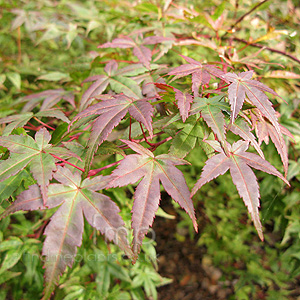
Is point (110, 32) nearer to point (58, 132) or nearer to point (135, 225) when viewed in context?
point (58, 132)

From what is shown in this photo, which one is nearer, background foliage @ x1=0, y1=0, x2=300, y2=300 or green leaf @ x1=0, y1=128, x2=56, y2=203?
green leaf @ x1=0, y1=128, x2=56, y2=203

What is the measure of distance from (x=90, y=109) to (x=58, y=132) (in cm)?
20

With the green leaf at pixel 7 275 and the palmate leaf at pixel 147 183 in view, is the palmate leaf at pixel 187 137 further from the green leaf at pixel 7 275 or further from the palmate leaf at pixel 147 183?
the green leaf at pixel 7 275

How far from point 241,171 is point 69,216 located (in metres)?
0.47

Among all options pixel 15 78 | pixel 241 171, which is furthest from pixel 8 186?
pixel 15 78

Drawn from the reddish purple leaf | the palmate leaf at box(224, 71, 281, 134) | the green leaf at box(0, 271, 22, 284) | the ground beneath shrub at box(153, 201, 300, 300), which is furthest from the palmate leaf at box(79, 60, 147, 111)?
the ground beneath shrub at box(153, 201, 300, 300)

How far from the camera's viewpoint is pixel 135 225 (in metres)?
0.64

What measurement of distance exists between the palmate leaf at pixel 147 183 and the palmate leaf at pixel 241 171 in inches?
2.1

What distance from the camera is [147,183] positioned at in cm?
70

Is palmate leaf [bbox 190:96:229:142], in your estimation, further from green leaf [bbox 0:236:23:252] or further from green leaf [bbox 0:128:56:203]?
green leaf [bbox 0:236:23:252]

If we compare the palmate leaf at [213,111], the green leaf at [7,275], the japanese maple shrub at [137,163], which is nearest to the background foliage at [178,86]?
the green leaf at [7,275]

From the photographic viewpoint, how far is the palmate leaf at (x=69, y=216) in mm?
592

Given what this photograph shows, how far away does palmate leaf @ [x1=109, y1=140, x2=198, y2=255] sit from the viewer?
644 millimetres

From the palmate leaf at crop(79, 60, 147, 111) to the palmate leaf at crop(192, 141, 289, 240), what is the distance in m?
0.42
